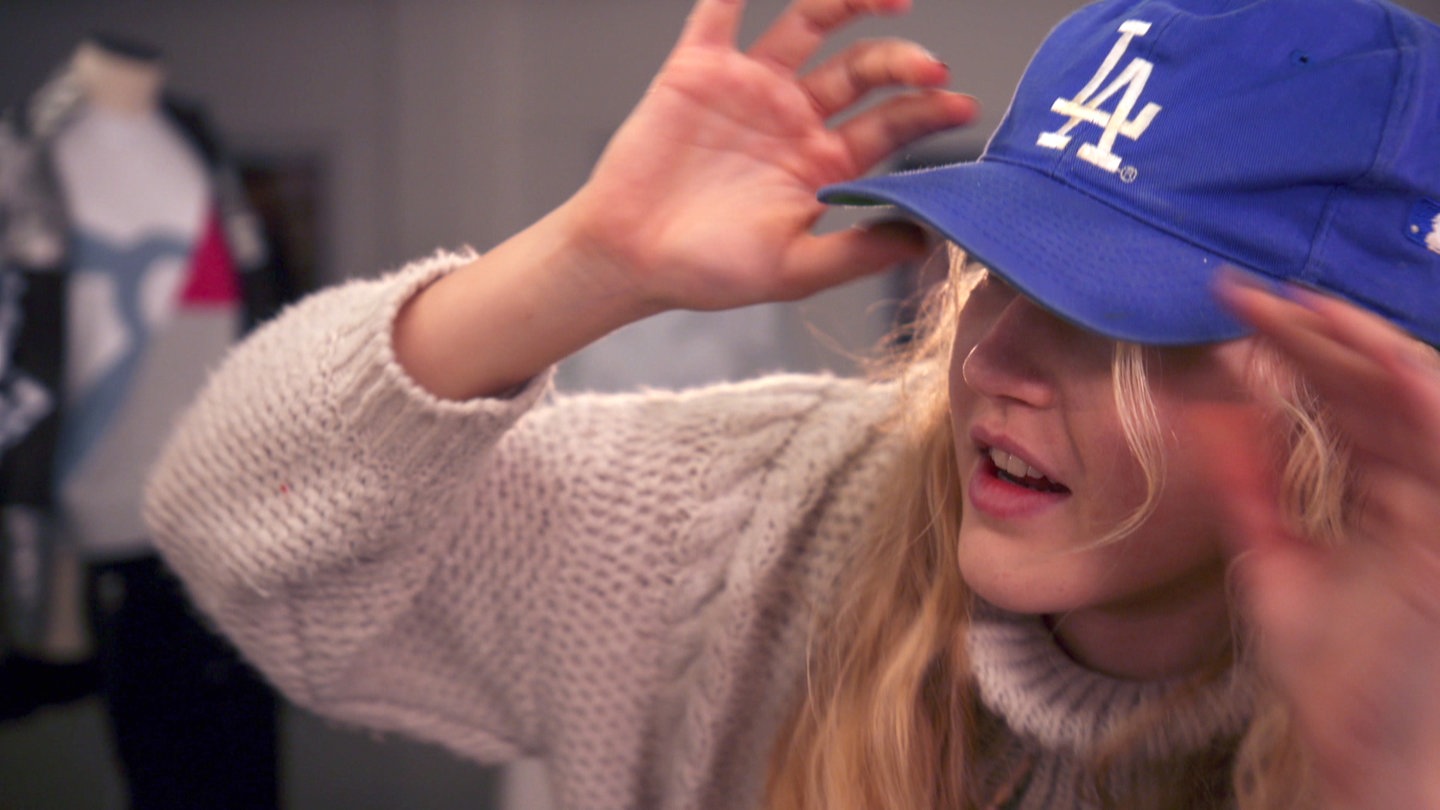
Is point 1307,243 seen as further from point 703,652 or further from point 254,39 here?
point 254,39

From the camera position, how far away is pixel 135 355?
1188mm

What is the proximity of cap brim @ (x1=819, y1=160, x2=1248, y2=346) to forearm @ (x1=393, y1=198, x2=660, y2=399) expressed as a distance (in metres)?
0.18

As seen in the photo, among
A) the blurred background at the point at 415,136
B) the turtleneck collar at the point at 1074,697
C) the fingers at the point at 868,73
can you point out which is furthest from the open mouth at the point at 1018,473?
the blurred background at the point at 415,136

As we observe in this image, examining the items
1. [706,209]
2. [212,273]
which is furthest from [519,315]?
[212,273]

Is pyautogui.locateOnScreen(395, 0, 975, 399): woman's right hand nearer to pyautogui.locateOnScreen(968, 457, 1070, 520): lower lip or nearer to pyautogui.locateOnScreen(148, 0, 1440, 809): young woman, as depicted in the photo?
pyautogui.locateOnScreen(148, 0, 1440, 809): young woman

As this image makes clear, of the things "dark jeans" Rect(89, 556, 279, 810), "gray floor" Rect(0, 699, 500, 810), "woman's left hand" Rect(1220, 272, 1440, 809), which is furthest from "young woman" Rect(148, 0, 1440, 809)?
"gray floor" Rect(0, 699, 500, 810)

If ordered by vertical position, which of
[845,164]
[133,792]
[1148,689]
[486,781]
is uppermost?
[845,164]

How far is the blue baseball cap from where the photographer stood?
1.51 ft

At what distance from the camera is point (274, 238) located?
4.28ft

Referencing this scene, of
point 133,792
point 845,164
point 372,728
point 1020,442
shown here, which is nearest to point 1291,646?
point 1020,442

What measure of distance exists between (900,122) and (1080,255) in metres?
0.19

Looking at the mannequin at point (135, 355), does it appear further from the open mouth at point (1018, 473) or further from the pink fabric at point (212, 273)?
the open mouth at point (1018, 473)

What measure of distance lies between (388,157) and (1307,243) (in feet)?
3.84

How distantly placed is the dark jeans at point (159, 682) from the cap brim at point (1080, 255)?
103cm
